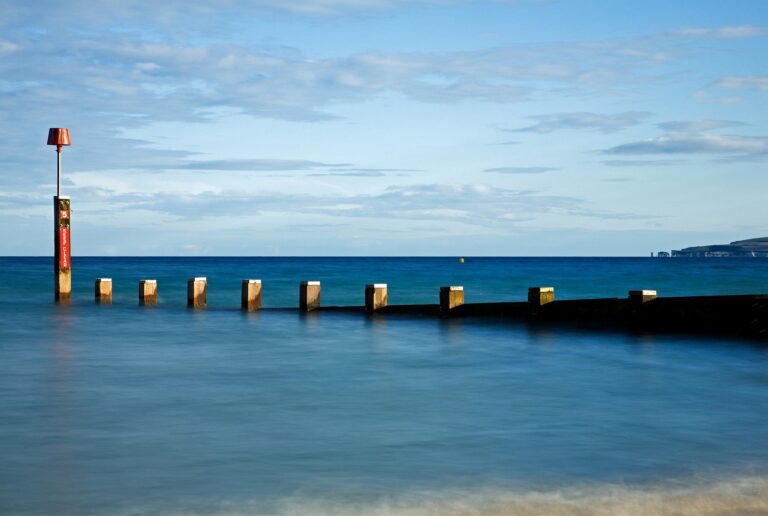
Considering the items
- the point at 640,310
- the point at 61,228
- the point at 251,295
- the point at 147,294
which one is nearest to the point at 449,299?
the point at 640,310


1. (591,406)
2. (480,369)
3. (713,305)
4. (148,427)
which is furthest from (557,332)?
(148,427)

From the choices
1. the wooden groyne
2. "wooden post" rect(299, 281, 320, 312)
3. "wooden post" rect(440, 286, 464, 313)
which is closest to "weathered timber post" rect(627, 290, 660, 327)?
the wooden groyne

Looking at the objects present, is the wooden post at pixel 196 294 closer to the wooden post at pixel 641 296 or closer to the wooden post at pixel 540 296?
the wooden post at pixel 540 296

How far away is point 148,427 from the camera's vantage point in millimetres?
11750

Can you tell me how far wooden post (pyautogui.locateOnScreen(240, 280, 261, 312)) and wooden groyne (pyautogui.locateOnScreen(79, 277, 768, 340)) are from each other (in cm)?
383

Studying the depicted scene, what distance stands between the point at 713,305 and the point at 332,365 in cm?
872

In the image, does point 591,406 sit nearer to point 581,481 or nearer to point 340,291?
point 581,481

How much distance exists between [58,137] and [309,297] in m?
12.0

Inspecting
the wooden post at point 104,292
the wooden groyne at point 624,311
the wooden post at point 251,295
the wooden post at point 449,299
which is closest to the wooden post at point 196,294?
the wooden post at point 251,295

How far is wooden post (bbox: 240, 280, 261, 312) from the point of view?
1329 inches

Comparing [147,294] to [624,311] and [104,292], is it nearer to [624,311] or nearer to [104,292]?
[104,292]

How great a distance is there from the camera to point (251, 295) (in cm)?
3388

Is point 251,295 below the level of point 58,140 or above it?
below

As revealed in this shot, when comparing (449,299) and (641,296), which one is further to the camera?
(449,299)
